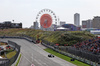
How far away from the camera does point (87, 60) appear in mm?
39094

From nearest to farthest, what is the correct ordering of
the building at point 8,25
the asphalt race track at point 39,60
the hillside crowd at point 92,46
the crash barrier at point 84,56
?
the crash barrier at point 84,56 → the asphalt race track at point 39,60 → the hillside crowd at point 92,46 → the building at point 8,25

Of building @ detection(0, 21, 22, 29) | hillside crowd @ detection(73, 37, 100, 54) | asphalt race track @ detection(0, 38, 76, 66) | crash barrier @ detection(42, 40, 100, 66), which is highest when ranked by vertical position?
building @ detection(0, 21, 22, 29)

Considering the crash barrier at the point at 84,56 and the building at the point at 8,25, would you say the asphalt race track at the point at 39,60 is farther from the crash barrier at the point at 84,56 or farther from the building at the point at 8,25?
the building at the point at 8,25

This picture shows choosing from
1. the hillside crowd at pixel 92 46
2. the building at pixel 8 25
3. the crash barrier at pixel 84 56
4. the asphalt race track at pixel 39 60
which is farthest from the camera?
the building at pixel 8 25

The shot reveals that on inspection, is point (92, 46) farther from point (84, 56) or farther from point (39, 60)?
point (39, 60)

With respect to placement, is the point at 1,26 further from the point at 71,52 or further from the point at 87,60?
the point at 87,60

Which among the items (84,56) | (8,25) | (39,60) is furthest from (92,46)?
(8,25)

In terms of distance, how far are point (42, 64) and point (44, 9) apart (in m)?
87.6

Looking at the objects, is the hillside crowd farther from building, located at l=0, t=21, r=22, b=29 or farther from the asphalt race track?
building, located at l=0, t=21, r=22, b=29

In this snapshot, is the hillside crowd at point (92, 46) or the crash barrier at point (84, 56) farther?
the hillside crowd at point (92, 46)

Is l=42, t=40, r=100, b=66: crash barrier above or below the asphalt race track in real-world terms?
above

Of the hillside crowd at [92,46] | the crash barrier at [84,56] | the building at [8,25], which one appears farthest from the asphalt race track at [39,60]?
the building at [8,25]

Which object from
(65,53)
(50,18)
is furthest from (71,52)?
(50,18)

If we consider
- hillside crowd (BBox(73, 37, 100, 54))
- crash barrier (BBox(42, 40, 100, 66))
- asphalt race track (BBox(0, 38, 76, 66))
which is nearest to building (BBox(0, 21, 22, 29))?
asphalt race track (BBox(0, 38, 76, 66))
